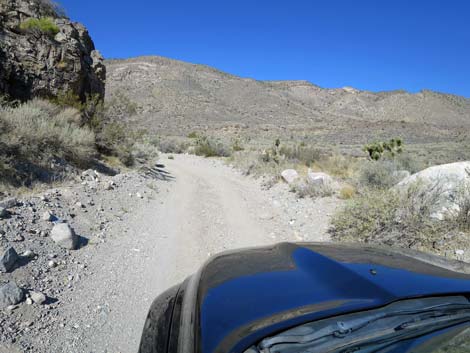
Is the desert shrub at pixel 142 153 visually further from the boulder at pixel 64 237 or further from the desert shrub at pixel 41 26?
the boulder at pixel 64 237

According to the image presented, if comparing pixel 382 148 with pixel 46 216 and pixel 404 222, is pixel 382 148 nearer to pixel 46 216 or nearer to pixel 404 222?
pixel 404 222

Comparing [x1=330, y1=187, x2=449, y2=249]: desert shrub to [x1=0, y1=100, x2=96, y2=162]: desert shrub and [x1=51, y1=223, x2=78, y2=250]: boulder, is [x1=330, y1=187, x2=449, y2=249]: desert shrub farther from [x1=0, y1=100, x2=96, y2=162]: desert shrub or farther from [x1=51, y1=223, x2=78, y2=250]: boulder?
[x1=0, y1=100, x2=96, y2=162]: desert shrub

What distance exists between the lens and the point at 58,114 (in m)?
9.47

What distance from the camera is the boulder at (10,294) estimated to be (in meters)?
3.20

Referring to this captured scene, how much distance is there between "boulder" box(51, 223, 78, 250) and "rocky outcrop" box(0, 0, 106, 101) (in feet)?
19.6

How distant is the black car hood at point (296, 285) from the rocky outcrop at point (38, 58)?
9415 mm

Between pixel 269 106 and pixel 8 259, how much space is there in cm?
6708

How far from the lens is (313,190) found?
9.38 m

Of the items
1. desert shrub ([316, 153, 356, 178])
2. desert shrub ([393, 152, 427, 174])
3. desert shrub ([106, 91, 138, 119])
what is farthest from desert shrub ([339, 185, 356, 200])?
desert shrub ([106, 91, 138, 119])

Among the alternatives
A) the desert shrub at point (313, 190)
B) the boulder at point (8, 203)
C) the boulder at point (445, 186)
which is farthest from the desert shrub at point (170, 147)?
the boulder at point (8, 203)

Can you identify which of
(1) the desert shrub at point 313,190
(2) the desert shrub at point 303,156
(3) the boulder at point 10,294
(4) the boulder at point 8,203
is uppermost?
(2) the desert shrub at point 303,156

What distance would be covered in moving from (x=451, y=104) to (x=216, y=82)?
55.5m

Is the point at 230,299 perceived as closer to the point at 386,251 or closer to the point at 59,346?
the point at 386,251

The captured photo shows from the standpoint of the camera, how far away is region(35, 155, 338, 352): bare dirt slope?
3263mm
